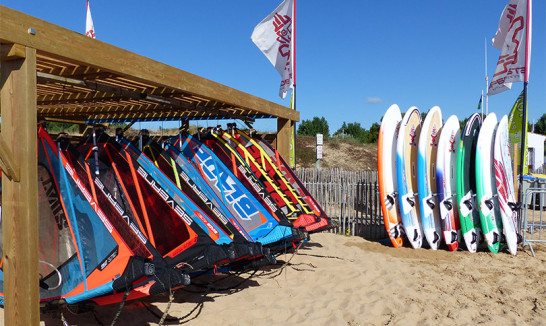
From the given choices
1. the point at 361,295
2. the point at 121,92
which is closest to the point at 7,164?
the point at 121,92

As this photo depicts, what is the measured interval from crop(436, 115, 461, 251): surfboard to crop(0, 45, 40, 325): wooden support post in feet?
21.2

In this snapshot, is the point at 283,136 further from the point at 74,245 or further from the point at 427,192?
the point at 74,245

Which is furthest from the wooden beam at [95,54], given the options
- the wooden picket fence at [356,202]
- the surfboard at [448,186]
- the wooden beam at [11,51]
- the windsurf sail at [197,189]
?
the wooden picket fence at [356,202]

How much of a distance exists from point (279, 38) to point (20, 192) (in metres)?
7.91

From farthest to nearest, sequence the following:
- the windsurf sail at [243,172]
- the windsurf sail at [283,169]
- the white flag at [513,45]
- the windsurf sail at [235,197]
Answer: the white flag at [513,45] → the windsurf sail at [283,169] → the windsurf sail at [243,172] → the windsurf sail at [235,197]

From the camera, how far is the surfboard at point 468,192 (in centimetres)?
742

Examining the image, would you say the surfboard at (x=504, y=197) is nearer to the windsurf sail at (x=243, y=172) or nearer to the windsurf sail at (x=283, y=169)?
the windsurf sail at (x=283, y=169)

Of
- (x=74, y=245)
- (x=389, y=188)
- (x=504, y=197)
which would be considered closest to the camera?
(x=74, y=245)

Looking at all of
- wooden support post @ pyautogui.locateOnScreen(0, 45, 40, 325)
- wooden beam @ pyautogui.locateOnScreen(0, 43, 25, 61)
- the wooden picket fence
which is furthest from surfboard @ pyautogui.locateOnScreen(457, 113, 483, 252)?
wooden beam @ pyautogui.locateOnScreen(0, 43, 25, 61)

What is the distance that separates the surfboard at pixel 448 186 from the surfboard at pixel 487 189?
18.1 inches

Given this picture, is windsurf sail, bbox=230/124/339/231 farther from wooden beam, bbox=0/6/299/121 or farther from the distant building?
the distant building

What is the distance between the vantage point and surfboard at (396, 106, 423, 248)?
24.6ft

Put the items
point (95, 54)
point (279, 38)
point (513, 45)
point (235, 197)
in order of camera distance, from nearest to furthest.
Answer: point (95, 54) < point (235, 197) < point (513, 45) < point (279, 38)

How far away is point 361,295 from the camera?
5.04 m
